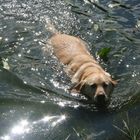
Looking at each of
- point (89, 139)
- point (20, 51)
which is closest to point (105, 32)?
point (20, 51)

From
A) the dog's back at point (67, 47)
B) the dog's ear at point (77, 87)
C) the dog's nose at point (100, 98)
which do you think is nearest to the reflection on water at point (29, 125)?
the dog's nose at point (100, 98)

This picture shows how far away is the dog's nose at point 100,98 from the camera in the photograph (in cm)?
714

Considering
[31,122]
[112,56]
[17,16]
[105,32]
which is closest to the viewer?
[31,122]

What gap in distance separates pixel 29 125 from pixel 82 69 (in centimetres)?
191

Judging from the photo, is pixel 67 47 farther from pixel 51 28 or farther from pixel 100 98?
pixel 100 98

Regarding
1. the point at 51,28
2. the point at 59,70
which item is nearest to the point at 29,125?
the point at 59,70

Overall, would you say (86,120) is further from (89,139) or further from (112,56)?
(112,56)

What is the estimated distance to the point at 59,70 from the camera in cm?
876

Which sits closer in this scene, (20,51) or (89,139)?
(89,139)

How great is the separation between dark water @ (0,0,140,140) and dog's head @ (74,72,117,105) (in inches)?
8.4

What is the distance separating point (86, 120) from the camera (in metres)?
7.05

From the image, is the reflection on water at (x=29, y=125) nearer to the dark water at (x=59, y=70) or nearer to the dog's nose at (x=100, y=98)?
the dark water at (x=59, y=70)

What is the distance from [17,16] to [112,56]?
2.98 meters

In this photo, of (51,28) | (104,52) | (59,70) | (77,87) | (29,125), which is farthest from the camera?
(51,28)
